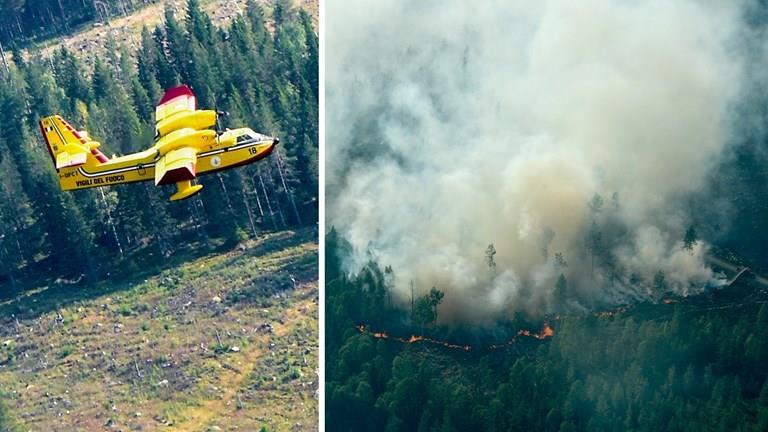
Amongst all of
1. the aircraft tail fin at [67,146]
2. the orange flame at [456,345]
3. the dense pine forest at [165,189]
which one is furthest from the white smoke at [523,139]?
the dense pine forest at [165,189]

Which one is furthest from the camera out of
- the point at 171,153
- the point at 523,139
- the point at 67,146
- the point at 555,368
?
the point at 67,146

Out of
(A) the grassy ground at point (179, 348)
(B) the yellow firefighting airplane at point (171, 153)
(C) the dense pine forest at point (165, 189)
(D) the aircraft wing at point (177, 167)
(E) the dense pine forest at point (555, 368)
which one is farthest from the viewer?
(C) the dense pine forest at point (165, 189)

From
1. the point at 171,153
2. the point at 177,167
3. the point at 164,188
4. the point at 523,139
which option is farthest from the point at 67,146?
the point at 523,139

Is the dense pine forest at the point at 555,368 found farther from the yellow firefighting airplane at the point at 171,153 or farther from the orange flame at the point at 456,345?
the yellow firefighting airplane at the point at 171,153

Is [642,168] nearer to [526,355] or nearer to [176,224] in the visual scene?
[526,355]

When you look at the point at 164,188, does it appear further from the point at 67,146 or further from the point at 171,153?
the point at 171,153

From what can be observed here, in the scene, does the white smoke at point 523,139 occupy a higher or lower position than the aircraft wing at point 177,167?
higher

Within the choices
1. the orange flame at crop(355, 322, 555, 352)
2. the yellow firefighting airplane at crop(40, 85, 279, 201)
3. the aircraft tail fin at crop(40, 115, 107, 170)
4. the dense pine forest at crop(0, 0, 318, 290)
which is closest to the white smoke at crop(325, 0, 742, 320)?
the orange flame at crop(355, 322, 555, 352)
